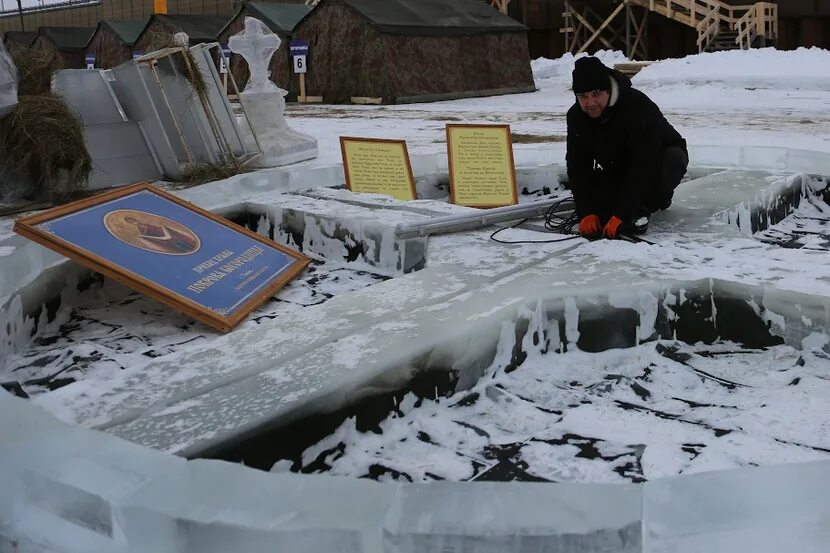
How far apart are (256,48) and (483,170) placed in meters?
2.83

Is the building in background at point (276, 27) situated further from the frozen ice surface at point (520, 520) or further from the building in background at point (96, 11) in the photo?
the frozen ice surface at point (520, 520)

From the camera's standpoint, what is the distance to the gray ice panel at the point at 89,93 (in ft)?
19.1

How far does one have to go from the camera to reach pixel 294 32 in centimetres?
1483

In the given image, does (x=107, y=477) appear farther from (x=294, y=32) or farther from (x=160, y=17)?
(x=160, y=17)

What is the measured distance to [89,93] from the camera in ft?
Answer: 19.3

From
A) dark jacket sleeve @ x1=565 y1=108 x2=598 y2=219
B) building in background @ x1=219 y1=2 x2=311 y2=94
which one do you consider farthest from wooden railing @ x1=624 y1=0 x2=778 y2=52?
dark jacket sleeve @ x1=565 y1=108 x2=598 y2=219

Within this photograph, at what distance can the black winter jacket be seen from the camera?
133 inches

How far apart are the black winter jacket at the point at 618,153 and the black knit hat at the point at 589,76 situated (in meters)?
0.13

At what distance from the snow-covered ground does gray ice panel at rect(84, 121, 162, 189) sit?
8.21ft

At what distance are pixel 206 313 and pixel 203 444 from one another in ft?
3.60

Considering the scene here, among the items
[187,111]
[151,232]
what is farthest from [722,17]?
[151,232]

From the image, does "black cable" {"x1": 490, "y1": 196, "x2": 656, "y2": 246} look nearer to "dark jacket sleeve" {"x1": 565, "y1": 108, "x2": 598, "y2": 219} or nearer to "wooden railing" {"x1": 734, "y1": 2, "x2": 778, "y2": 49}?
"dark jacket sleeve" {"x1": 565, "y1": 108, "x2": 598, "y2": 219}

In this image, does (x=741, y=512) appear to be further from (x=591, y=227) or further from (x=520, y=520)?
(x=591, y=227)

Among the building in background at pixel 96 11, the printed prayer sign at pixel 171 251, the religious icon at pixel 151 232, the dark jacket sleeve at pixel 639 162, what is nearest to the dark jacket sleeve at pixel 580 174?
the dark jacket sleeve at pixel 639 162
